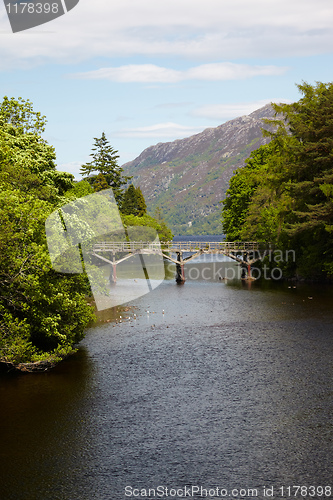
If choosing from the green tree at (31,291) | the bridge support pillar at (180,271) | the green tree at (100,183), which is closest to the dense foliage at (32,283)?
the green tree at (31,291)

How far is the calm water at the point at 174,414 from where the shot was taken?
17.7 meters

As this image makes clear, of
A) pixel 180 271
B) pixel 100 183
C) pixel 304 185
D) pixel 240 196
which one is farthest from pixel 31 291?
pixel 100 183

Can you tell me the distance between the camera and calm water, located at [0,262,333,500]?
17688 mm

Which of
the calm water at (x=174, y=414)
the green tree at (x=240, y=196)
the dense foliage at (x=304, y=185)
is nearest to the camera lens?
the calm water at (x=174, y=414)

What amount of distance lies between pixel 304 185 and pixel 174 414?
43027mm

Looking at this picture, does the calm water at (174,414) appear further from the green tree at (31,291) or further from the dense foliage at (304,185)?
the dense foliage at (304,185)

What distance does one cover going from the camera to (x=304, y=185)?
59.9m

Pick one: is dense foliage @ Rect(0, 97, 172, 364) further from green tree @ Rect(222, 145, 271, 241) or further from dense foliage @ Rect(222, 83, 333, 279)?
green tree @ Rect(222, 145, 271, 241)

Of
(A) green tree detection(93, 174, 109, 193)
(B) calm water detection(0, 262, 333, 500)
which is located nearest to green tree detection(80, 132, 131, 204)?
(A) green tree detection(93, 174, 109, 193)

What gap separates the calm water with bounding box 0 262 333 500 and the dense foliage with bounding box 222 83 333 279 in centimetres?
2385

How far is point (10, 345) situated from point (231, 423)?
41.2ft

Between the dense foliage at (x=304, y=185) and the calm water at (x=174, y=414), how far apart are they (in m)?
23.8

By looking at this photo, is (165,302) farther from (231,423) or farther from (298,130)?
(231,423)

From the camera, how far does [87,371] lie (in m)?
29.0
